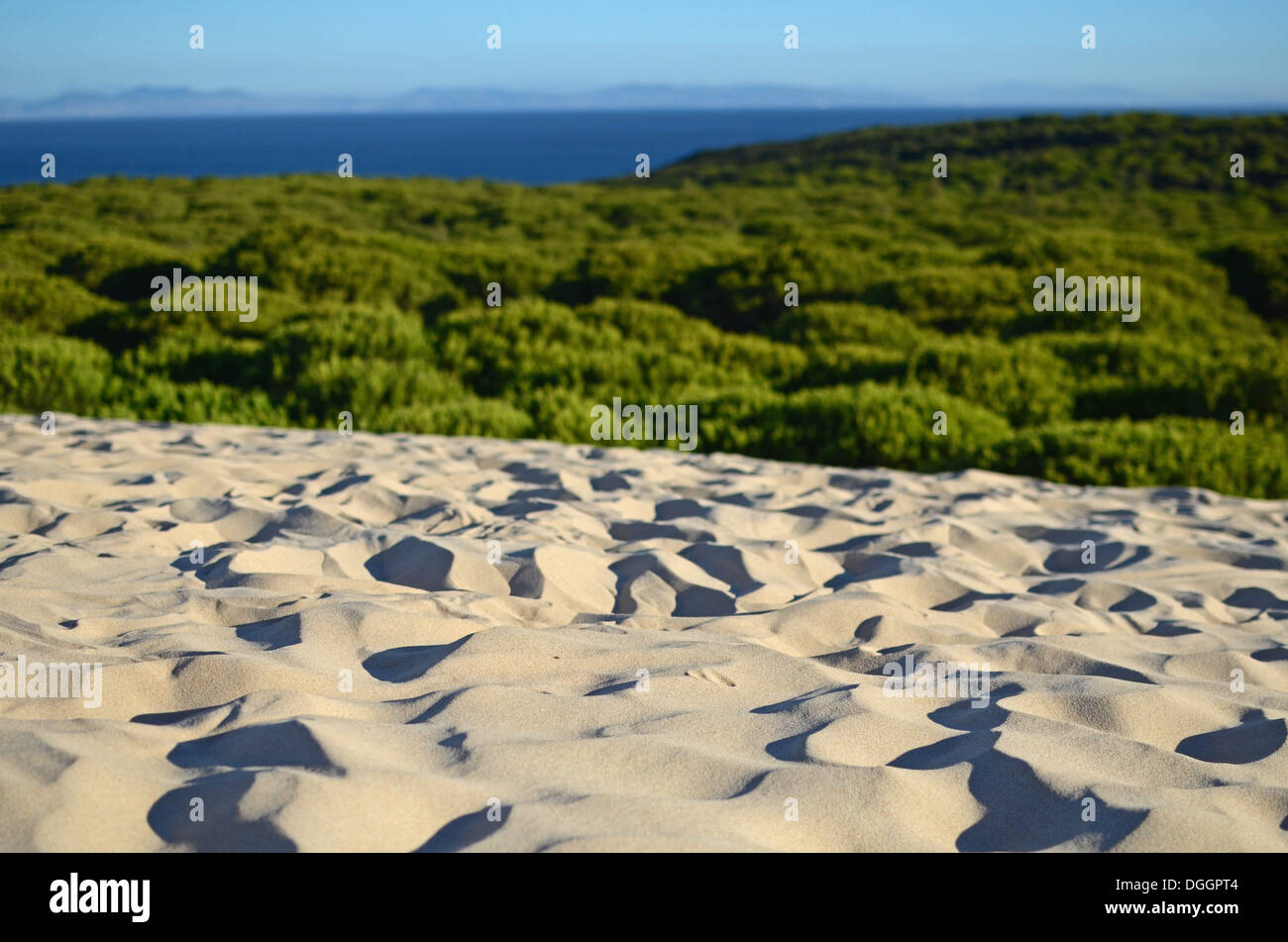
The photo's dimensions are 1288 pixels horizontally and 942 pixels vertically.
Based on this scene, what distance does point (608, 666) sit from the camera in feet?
9.62

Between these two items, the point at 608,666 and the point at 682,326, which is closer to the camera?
the point at 608,666

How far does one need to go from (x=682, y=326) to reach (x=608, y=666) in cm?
964

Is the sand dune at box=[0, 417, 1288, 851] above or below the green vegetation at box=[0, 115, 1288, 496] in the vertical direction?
below

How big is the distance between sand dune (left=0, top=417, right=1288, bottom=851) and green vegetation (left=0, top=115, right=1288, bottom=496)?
2808 mm

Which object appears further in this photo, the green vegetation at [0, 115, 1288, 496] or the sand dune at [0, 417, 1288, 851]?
the green vegetation at [0, 115, 1288, 496]

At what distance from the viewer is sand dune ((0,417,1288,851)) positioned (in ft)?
6.71

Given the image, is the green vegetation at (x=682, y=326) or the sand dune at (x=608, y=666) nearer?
the sand dune at (x=608, y=666)

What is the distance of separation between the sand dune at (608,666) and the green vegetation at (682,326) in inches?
111

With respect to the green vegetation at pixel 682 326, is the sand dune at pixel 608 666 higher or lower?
lower

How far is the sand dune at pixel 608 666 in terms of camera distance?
204 cm

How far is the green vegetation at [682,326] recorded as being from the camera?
8.16 meters

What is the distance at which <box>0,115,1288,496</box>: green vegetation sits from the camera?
8164 millimetres
